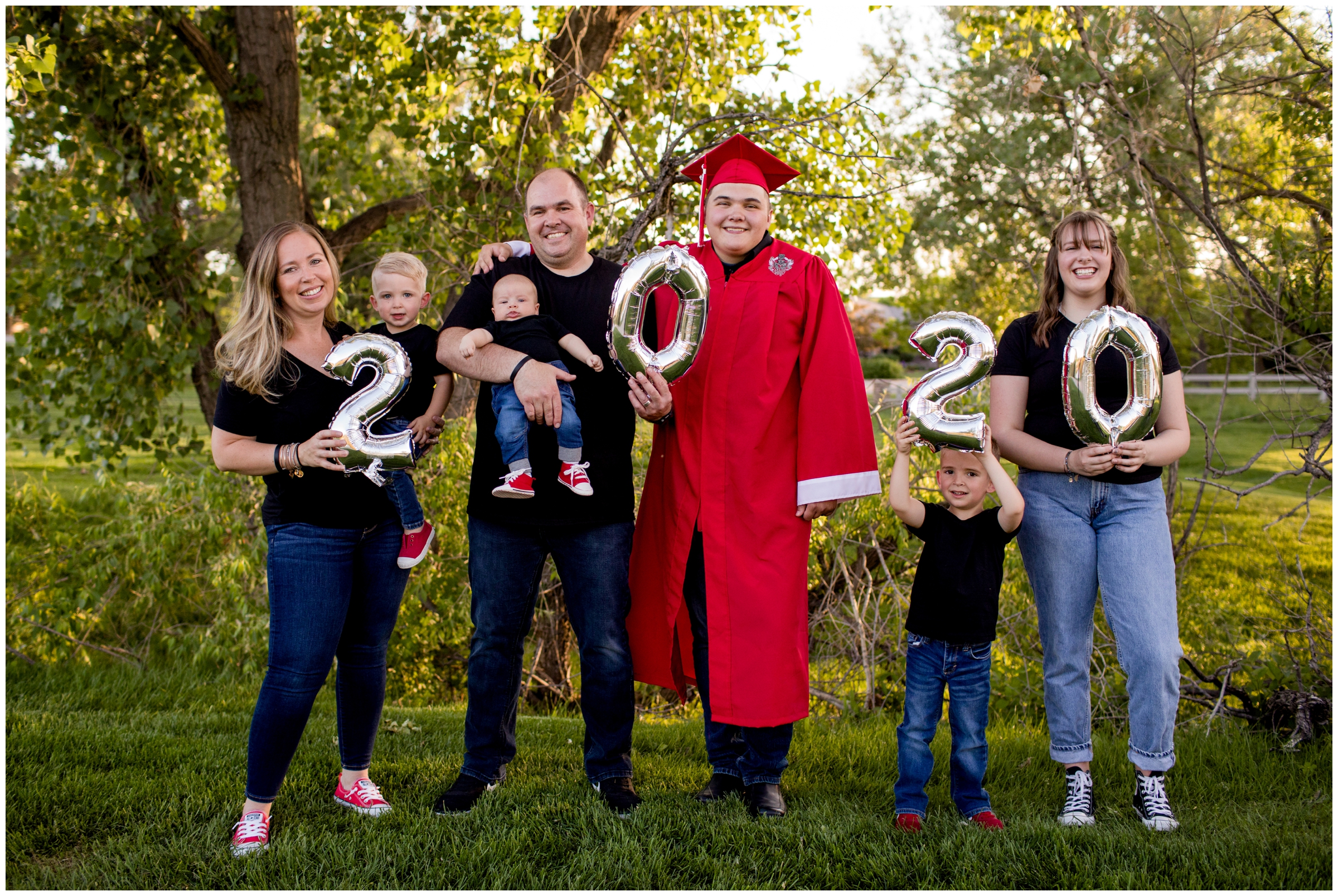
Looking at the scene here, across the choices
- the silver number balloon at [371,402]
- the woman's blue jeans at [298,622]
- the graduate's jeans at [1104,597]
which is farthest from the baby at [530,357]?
the graduate's jeans at [1104,597]

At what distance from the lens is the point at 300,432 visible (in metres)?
3.09

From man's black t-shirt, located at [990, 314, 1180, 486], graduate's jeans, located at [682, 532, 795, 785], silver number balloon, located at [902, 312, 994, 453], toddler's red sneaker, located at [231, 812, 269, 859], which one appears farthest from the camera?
graduate's jeans, located at [682, 532, 795, 785]

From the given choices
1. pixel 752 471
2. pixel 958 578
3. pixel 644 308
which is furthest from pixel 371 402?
pixel 958 578

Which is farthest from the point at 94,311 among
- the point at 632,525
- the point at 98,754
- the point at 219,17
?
the point at 632,525

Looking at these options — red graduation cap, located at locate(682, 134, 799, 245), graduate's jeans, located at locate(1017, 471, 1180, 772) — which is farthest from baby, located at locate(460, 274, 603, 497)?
graduate's jeans, located at locate(1017, 471, 1180, 772)

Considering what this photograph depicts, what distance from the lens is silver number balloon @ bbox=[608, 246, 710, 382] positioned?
10.3ft

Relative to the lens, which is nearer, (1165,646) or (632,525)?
(1165,646)

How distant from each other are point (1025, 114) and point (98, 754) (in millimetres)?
16361

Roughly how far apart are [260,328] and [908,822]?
2.67 m

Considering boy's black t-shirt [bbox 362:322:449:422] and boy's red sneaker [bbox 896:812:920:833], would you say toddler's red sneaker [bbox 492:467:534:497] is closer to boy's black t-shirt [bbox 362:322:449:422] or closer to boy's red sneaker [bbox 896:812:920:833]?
boy's black t-shirt [bbox 362:322:449:422]

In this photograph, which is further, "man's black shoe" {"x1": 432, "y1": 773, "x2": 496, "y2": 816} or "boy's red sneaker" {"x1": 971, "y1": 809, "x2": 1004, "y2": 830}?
"man's black shoe" {"x1": 432, "y1": 773, "x2": 496, "y2": 816}

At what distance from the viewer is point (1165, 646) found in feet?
10.4

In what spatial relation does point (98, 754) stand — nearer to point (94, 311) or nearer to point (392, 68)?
point (94, 311)

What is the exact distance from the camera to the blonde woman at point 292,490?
119 inches
